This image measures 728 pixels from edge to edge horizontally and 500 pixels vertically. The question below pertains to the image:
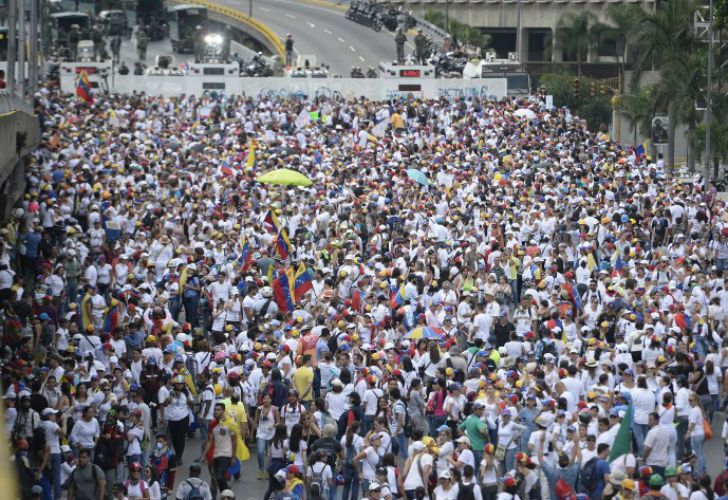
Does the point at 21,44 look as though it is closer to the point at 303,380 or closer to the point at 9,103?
the point at 9,103

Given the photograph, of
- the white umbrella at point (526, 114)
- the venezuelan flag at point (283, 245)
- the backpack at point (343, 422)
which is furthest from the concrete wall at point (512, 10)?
the backpack at point (343, 422)

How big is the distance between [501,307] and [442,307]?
3.21ft

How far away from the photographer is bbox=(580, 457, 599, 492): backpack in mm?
14953

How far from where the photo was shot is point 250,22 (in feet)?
274

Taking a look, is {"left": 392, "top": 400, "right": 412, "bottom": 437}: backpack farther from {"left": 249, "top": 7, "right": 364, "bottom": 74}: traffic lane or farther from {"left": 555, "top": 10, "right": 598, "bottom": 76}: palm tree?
{"left": 555, "top": 10, "right": 598, "bottom": 76}: palm tree

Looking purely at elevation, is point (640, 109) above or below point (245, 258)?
above

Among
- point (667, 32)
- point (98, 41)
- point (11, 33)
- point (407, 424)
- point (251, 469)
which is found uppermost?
point (667, 32)

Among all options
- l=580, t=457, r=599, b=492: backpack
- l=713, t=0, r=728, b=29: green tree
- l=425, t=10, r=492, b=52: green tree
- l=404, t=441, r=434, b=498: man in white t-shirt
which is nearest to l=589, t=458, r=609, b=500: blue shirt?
l=580, t=457, r=599, b=492: backpack

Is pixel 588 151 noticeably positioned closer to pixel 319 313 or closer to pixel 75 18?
pixel 319 313

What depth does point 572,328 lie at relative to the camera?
19.9 meters

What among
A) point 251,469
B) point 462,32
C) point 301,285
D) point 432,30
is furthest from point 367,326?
point 462,32

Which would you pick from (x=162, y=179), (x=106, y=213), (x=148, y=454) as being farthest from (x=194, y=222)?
(x=148, y=454)

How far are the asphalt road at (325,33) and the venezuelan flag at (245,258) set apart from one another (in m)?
41.5

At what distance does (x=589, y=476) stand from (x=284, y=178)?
16390 mm
